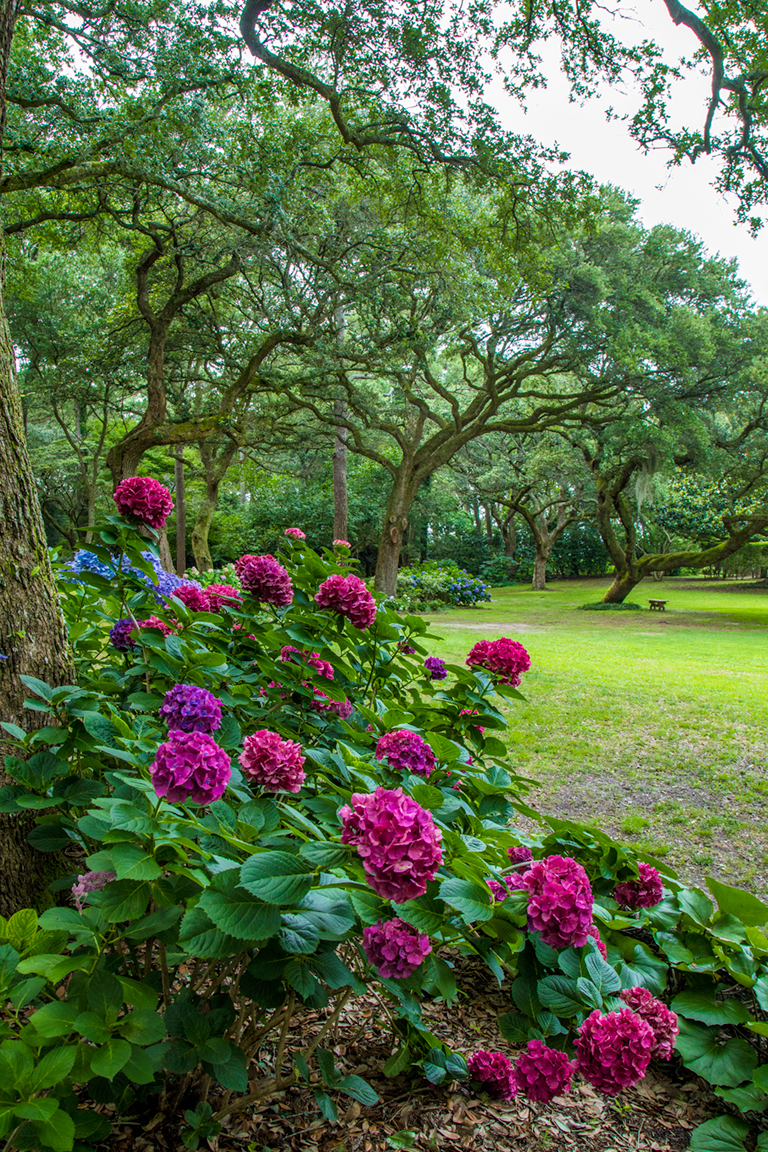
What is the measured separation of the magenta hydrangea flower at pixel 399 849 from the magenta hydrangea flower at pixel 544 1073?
0.59m

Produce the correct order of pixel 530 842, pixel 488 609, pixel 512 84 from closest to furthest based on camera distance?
1. pixel 530 842
2. pixel 512 84
3. pixel 488 609

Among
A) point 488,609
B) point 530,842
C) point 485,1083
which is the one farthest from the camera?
point 488,609

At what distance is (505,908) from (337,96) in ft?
23.6

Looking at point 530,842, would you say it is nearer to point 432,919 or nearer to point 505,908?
point 505,908

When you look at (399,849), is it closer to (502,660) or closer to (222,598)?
(502,660)

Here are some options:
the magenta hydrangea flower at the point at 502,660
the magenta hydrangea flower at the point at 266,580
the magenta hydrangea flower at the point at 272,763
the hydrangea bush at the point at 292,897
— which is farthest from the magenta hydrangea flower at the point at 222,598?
the magenta hydrangea flower at the point at 272,763

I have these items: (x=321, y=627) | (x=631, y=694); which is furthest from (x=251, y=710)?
(x=631, y=694)

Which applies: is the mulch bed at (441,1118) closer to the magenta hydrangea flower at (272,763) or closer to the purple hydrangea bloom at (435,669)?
the magenta hydrangea flower at (272,763)

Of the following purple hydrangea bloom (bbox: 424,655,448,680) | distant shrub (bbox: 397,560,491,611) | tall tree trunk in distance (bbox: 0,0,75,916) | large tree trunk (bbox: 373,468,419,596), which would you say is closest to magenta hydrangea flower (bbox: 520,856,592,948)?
purple hydrangea bloom (bbox: 424,655,448,680)

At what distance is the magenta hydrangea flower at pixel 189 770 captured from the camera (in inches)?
39.6

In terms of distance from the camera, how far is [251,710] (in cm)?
181

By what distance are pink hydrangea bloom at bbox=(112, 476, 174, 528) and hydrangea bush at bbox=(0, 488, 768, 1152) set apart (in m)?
0.05

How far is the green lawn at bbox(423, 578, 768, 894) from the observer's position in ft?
11.9

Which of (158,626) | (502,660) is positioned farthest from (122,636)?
(502,660)
